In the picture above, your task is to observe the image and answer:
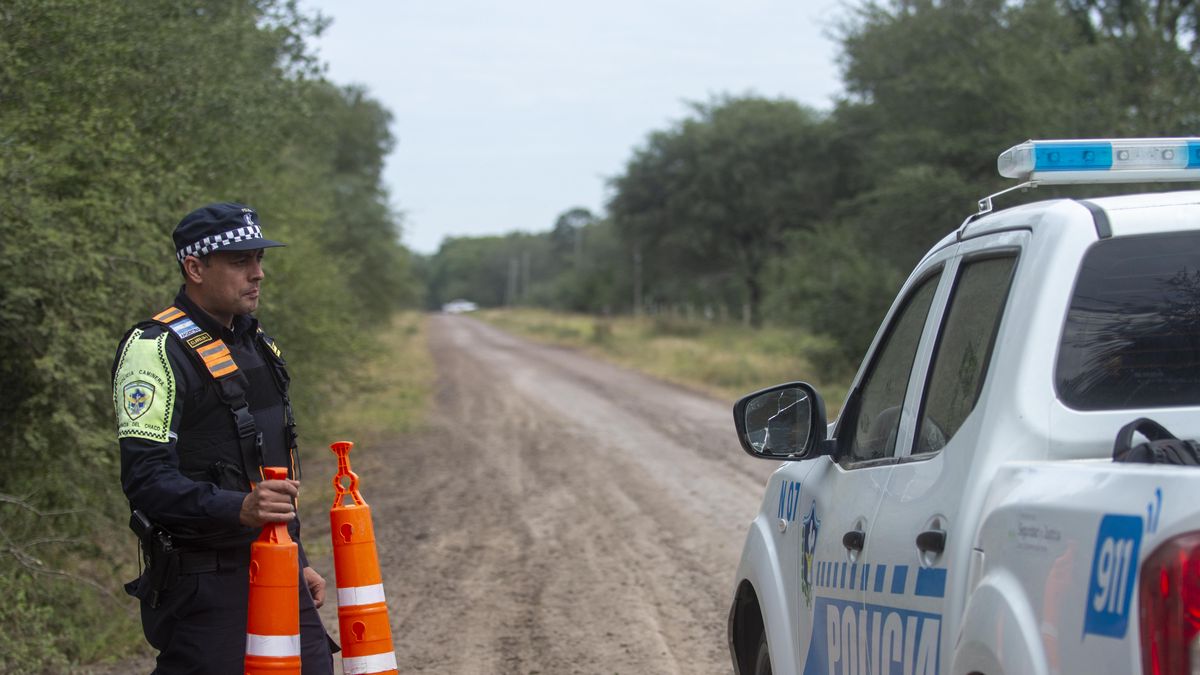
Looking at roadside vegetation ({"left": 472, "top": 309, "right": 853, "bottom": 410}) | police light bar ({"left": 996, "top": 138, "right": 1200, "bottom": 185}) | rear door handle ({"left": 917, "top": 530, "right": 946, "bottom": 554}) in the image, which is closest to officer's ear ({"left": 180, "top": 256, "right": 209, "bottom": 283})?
rear door handle ({"left": 917, "top": 530, "right": 946, "bottom": 554})

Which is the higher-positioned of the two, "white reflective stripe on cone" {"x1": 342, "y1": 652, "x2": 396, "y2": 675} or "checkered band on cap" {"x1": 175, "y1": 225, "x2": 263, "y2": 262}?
"checkered band on cap" {"x1": 175, "y1": 225, "x2": 263, "y2": 262}

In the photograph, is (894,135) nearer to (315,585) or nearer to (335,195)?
(335,195)

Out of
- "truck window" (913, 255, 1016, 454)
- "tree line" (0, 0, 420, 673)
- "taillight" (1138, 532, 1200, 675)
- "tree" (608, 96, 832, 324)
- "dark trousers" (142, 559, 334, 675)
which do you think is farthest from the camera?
"tree" (608, 96, 832, 324)

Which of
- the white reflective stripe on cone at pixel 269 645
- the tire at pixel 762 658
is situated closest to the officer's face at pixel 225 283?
the white reflective stripe on cone at pixel 269 645

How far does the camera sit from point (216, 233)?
3.43 meters

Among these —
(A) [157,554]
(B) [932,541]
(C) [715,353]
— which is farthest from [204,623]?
(C) [715,353]

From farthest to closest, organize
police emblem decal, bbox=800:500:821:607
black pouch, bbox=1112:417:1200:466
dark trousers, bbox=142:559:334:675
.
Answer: police emblem decal, bbox=800:500:821:607 → dark trousers, bbox=142:559:334:675 → black pouch, bbox=1112:417:1200:466

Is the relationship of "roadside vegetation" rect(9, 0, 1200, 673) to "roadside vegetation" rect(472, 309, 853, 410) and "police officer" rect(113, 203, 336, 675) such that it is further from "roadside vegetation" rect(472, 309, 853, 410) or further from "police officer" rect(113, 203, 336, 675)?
"police officer" rect(113, 203, 336, 675)

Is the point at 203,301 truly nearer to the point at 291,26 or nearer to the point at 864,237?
the point at 291,26

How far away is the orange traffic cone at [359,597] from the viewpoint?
3242mm

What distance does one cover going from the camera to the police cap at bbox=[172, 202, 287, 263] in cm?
342

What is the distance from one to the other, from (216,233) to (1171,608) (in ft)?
8.31

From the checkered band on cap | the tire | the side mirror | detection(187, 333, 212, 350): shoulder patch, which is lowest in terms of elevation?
the tire

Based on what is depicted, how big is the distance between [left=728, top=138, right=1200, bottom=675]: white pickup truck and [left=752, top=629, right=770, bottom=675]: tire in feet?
1.14
